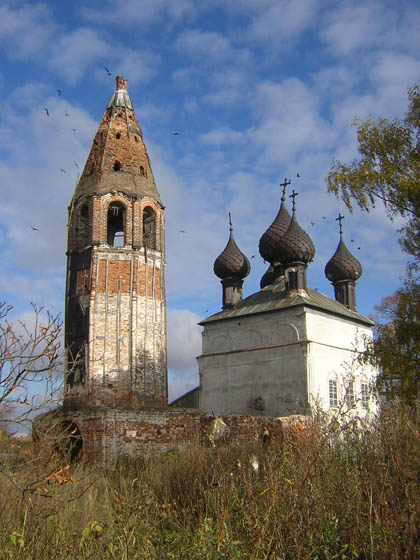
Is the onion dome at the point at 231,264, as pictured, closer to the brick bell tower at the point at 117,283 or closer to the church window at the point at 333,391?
the brick bell tower at the point at 117,283

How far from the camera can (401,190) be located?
1133 centimetres

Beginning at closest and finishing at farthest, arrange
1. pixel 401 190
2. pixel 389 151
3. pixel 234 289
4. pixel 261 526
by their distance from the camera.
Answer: pixel 261 526 → pixel 401 190 → pixel 389 151 → pixel 234 289

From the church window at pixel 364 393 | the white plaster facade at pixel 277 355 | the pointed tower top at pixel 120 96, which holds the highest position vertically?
the pointed tower top at pixel 120 96

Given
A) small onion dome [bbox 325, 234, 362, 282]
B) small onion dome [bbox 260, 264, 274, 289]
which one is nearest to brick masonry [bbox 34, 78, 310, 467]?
small onion dome [bbox 260, 264, 274, 289]

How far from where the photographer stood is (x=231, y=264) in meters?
23.8

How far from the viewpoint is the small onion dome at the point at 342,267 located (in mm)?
24875

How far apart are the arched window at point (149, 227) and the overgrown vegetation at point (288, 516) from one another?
13.7 meters

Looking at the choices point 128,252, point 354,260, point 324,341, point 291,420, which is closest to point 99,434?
point 291,420

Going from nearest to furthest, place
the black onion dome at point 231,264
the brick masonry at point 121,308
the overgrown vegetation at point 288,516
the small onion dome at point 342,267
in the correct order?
the overgrown vegetation at point 288,516 < the brick masonry at point 121,308 < the black onion dome at point 231,264 < the small onion dome at point 342,267

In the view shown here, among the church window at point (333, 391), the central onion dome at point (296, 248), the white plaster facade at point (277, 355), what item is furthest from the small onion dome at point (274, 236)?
the church window at point (333, 391)

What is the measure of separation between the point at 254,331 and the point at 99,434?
681 cm

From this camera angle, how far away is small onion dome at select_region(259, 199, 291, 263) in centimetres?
2227

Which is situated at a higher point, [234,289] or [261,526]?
[234,289]

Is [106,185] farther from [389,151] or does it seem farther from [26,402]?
[26,402]
